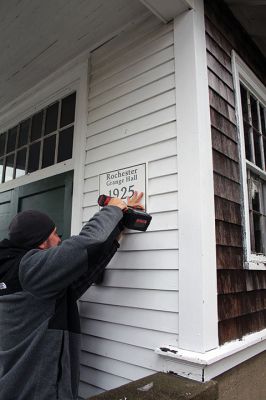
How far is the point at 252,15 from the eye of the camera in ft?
9.76

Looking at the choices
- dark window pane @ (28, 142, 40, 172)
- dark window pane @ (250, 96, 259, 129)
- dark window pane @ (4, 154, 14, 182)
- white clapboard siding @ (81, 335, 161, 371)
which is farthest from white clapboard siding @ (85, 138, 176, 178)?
dark window pane @ (4, 154, 14, 182)

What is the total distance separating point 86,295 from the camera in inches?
Answer: 102

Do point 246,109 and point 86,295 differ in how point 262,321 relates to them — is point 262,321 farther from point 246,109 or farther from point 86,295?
point 246,109

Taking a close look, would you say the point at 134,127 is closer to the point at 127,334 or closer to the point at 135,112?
the point at 135,112

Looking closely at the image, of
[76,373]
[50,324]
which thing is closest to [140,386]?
[76,373]

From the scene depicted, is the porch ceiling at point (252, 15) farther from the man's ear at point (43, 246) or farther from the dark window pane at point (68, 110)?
the man's ear at point (43, 246)

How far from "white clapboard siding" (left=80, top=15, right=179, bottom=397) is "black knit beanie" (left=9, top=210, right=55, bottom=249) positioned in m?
0.68

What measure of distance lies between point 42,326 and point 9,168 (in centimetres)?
281

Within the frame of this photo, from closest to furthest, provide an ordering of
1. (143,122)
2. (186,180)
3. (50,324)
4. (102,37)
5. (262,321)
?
(50,324), (186,180), (143,122), (262,321), (102,37)

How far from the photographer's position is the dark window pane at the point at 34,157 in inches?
141

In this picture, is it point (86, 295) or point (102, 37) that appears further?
point (102, 37)

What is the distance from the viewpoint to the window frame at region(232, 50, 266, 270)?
2482 mm

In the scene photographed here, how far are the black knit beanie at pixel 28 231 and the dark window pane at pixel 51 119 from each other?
182 cm

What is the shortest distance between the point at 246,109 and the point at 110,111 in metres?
1.23
